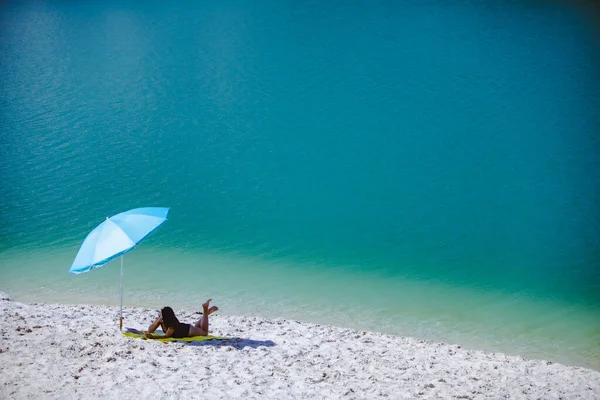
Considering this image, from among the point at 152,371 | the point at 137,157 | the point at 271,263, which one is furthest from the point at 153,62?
the point at 152,371

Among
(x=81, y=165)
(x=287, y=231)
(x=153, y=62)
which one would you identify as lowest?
(x=287, y=231)

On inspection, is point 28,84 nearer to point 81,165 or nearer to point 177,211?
point 81,165

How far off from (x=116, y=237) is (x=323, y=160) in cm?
A: 807

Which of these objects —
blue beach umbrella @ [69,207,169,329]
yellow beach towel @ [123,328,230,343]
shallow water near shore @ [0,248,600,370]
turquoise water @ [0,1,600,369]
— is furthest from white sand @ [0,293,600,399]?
turquoise water @ [0,1,600,369]

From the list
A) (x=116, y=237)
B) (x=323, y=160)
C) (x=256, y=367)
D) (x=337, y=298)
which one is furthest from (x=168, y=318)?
(x=323, y=160)

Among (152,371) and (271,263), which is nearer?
(152,371)

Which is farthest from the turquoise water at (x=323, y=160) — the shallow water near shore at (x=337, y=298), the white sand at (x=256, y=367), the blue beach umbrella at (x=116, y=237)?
the blue beach umbrella at (x=116, y=237)

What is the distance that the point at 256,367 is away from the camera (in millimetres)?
4668

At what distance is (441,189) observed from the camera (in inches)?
463

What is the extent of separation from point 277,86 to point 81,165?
5159mm

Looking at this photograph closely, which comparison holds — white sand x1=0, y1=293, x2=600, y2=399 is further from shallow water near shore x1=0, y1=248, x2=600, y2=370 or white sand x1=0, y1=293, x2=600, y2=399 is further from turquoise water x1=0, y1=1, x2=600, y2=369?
turquoise water x1=0, y1=1, x2=600, y2=369

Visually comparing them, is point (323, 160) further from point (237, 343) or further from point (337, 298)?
point (237, 343)

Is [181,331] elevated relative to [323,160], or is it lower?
lower

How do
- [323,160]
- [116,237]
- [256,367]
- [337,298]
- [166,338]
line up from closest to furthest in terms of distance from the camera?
[256,367] < [116,237] < [166,338] < [337,298] < [323,160]
